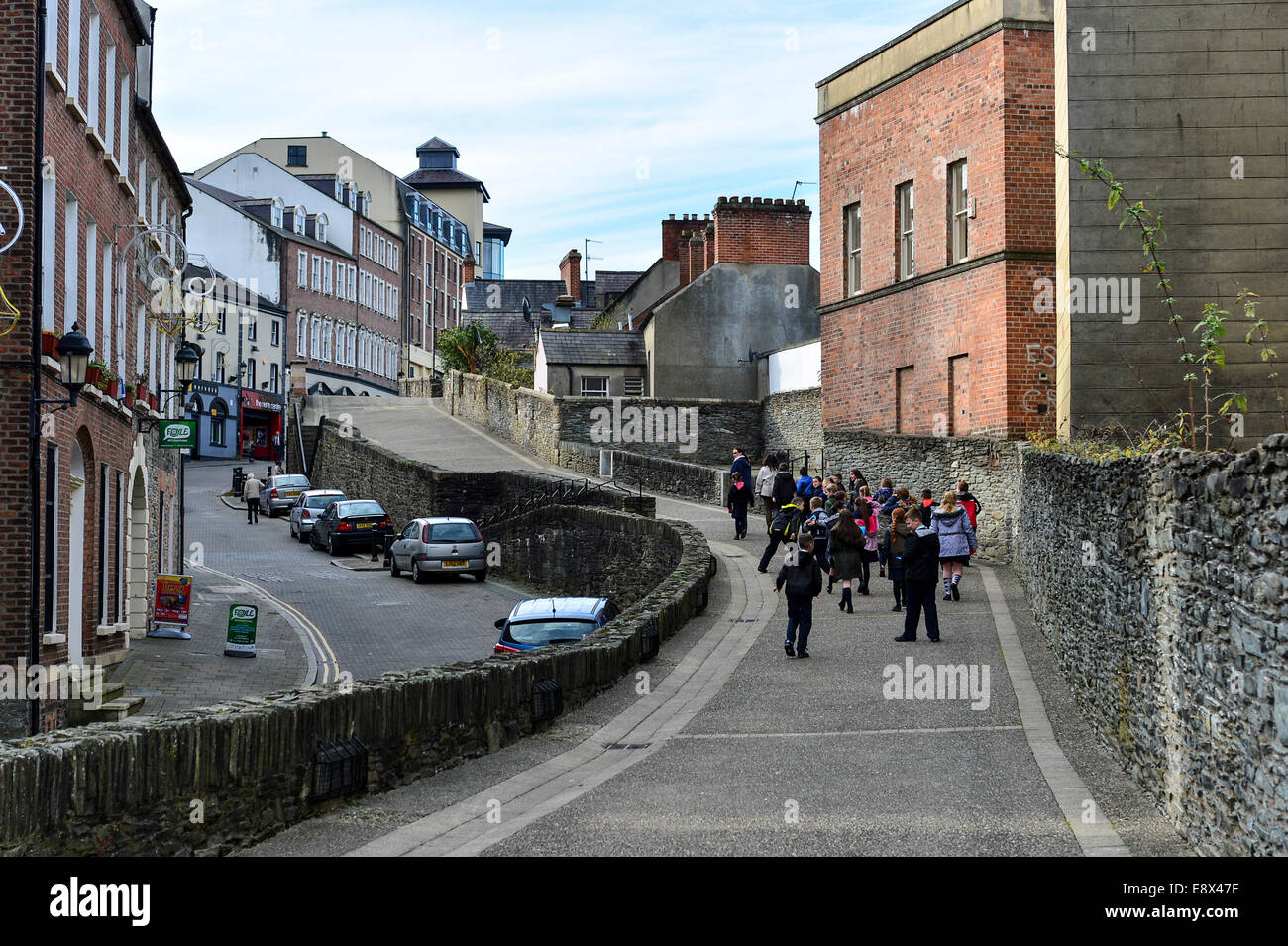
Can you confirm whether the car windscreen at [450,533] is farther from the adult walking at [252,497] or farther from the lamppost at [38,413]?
the lamppost at [38,413]

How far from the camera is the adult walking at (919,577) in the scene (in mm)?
16906

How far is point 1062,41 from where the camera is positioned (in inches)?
915

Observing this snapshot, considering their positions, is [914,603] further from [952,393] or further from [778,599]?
[952,393]

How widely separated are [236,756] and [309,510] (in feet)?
113

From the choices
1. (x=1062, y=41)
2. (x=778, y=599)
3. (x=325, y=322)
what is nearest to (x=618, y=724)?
(x=778, y=599)

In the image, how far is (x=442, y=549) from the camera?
3288cm

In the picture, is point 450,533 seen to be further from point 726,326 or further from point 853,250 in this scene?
point 726,326

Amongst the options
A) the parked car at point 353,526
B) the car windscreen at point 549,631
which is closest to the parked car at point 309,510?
the parked car at point 353,526

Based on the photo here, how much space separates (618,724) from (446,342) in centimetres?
5441

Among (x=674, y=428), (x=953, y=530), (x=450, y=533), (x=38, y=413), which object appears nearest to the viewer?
(x=38, y=413)

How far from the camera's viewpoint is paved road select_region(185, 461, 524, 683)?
2347 cm

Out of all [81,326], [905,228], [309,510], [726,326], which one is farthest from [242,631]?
[726,326]

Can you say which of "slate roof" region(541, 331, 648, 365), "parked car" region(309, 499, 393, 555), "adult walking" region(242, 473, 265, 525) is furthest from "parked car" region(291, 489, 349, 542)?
"slate roof" region(541, 331, 648, 365)

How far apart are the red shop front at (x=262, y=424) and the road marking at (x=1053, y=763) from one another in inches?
Result: 2255
